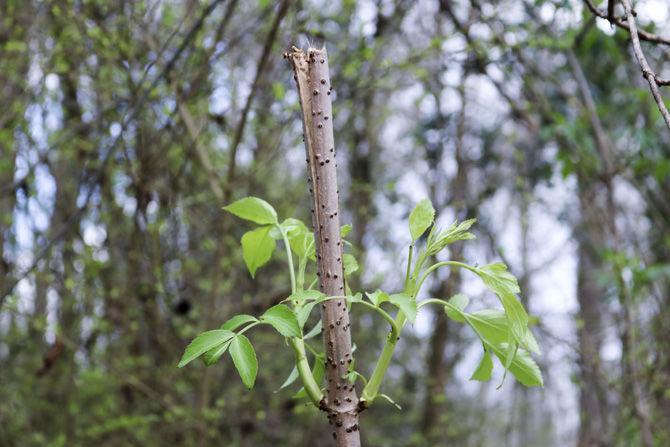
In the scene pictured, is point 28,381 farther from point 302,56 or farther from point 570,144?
point 302,56

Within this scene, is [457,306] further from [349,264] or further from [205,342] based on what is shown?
[205,342]

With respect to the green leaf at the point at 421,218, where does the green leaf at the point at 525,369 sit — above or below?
below

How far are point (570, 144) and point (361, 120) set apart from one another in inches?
74.7

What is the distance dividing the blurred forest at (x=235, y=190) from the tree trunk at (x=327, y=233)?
1.41m

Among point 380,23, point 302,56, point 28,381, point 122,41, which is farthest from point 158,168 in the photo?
point 302,56

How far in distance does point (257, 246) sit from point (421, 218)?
0.90ft

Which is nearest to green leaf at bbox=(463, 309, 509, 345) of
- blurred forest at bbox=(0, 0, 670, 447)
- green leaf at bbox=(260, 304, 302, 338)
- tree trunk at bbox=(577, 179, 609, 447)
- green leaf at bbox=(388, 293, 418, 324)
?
green leaf at bbox=(388, 293, 418, 324)

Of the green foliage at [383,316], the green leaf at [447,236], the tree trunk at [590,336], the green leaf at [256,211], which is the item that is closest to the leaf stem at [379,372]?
the green foliage at [383,316]

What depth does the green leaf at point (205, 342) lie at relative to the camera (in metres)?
0.84

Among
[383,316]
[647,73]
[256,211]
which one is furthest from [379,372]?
[647,73]

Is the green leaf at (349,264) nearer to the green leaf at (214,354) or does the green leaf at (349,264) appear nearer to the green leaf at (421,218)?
the green leaf at (421,218)

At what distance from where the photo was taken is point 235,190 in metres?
3.70

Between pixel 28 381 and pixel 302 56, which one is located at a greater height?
pixel 302 56

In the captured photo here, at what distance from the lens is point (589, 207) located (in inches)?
138
